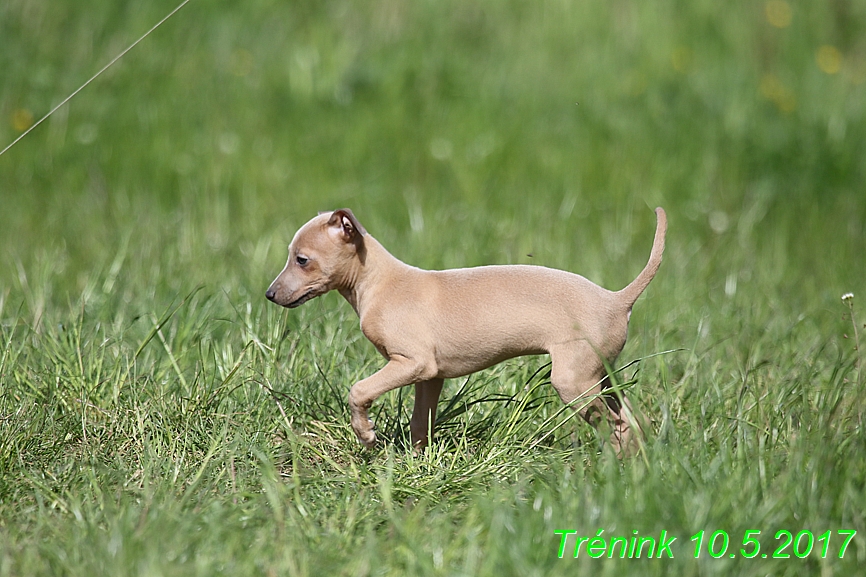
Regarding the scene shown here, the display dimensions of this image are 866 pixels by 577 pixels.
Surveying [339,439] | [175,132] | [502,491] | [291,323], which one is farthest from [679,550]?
[175,132]

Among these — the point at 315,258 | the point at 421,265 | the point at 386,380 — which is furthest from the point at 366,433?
the point at 421,265

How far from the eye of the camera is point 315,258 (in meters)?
3.27

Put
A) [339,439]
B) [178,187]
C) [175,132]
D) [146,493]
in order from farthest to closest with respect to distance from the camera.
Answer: [175,132], [178,187], [339,439], [146,493]

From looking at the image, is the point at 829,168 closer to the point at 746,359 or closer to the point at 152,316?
the point at 746,359

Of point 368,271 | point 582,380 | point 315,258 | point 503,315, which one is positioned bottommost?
point 582,380

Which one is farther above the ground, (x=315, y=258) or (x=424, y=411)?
(x=315, y=258)

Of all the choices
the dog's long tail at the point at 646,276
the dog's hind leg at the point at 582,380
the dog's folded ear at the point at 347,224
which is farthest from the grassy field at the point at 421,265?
the dog's folded ear at the point at 347,224

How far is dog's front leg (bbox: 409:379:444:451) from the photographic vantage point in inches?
135

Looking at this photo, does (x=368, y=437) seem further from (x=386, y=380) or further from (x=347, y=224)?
(x=347, y=224)

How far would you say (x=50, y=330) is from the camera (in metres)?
3.95

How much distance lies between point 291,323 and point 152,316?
0.65 meters

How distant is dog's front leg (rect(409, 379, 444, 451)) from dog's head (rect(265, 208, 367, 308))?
521mm

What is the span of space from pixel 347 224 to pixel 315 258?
0.53 feet

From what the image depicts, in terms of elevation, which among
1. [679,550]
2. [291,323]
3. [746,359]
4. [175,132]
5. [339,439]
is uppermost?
[175,132]
